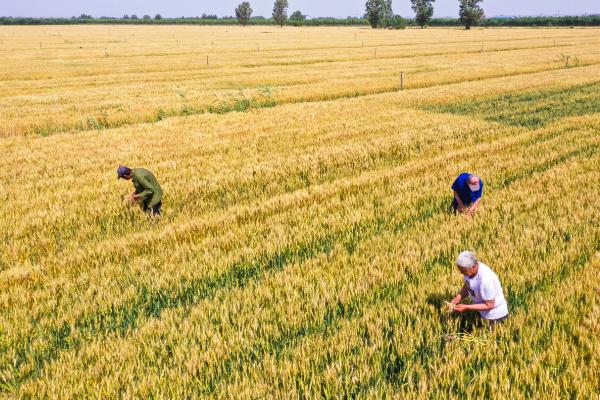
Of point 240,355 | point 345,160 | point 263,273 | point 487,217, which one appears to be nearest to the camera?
point 240,355

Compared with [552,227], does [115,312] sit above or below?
below

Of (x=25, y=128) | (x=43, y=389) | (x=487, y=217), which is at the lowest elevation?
(x=43, y=389)

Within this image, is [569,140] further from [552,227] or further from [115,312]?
[115,312]

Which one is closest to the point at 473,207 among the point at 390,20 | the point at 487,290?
the point at 487,290

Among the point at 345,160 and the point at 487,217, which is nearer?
the point at 487,217

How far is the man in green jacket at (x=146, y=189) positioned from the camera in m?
8.34

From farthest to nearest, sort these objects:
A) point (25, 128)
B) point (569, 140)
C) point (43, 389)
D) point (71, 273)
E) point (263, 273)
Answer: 1. point (25, 128)
2. point (569, 140)
3. point (71, 273)
4. point (263, 273)
5. point (43, 389)

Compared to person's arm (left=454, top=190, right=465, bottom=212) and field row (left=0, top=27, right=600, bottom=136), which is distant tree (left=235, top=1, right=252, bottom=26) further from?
person's arm (left=454, top=190, right=465, bottom=212)

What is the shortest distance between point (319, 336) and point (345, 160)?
793cm

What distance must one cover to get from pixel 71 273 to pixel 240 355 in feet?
11.7

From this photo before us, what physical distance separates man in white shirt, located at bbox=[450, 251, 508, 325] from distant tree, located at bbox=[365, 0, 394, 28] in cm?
14884

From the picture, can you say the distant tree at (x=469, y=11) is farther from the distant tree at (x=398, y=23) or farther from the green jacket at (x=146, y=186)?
the green jacket at (x=146, y=186)

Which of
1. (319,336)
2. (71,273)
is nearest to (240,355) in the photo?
(319,336)

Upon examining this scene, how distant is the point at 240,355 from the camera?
4727 millimetres
